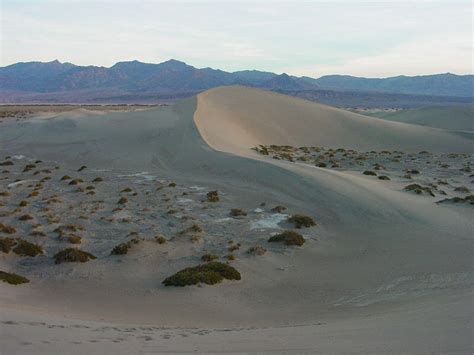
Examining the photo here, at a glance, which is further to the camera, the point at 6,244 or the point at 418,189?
the point at 418,189

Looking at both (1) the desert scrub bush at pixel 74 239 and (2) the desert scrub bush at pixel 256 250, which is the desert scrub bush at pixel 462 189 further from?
(1) the desert scrub bush at pixel 74 239

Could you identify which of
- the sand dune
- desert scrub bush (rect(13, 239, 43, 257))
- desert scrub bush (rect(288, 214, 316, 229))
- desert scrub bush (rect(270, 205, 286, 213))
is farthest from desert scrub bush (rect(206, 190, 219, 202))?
the sand dune

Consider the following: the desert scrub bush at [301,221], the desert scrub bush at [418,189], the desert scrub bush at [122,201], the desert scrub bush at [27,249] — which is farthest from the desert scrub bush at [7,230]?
the desert scrub bush at [418,189]

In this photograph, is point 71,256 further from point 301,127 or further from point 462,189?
point 301,127

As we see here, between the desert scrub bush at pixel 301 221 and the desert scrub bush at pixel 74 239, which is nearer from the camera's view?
the desert scrub bush at pixel 74 239

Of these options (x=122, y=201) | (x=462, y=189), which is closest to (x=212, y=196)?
(x=122, y=201)

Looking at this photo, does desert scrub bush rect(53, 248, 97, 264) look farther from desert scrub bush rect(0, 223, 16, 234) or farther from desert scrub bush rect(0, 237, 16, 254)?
desert scrub bush rect(0, 223, 16, 234)

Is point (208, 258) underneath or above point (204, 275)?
underneath
